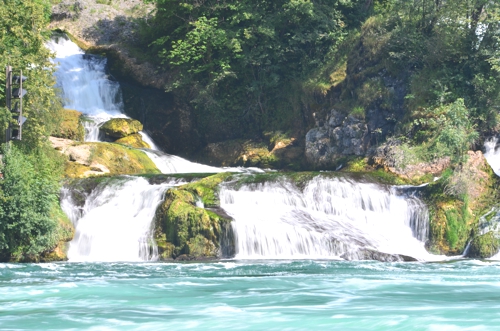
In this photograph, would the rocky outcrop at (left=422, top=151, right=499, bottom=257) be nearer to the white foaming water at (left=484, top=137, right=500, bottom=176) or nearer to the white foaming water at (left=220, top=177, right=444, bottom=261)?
the white foaming water at (left=220, top=177, right=444, bottom=261)

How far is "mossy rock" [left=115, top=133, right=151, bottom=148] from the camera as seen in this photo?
36375 millimetres

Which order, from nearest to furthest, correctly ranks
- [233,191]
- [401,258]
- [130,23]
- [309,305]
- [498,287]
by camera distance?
[309,305], [498,287], [401,258], [233,191], [130,23]

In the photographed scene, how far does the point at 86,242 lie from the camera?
24250 millimetres

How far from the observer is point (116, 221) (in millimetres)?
24984

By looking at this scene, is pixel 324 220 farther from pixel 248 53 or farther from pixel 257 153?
pixel 248 53

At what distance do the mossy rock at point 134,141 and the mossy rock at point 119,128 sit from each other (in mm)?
199

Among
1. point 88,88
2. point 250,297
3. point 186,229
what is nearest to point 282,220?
point 186,229

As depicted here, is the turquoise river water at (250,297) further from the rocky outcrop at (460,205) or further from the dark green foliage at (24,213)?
the rocky outcrop at (460,205)

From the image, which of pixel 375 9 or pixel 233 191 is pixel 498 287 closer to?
pixel 233 191

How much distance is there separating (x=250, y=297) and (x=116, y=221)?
11296 millimetres

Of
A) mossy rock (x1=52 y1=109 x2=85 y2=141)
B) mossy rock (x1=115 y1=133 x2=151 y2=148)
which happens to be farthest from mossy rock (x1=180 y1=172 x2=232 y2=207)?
mossy rock (x1=115 y1=133 x2=151 y2=148)

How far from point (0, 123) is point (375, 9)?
23041mm

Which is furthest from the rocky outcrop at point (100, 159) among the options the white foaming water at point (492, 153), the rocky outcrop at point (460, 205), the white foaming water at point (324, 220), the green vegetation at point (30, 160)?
the white foaming water at point (492, 153)

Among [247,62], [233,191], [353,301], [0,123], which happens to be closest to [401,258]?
[233,191]
